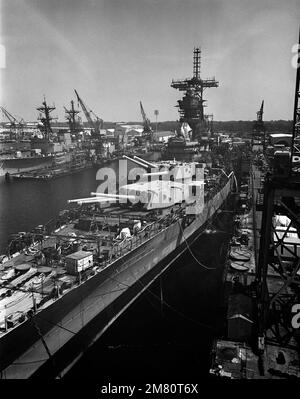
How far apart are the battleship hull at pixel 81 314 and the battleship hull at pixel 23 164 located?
135 ft

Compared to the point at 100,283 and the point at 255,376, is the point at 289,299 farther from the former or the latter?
the point at 100,283

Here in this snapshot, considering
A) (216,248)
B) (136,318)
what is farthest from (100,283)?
(216,248)

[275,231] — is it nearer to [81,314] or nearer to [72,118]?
[81,314]

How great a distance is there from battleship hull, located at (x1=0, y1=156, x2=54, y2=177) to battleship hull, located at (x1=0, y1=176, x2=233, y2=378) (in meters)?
41.1

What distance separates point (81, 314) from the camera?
12.9 metres

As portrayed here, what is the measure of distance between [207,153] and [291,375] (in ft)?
101

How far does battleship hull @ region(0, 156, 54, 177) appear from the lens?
173ft

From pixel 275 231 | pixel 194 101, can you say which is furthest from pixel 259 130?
pixel 275 231

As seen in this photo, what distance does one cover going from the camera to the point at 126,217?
19938mm

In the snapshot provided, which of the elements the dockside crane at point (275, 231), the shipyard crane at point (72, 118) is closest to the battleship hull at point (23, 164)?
the shipyard crane at point (72, 118)

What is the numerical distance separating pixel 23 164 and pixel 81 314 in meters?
47.2

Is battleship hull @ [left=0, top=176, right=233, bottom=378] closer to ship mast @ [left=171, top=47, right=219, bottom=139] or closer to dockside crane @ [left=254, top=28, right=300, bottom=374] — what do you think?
dockside crane @ [left=254, top=28, right=300, bottom=374]

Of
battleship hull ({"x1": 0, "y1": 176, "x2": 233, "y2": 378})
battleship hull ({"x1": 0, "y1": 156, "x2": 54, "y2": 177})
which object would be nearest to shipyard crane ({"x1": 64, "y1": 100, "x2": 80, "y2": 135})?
battleship hull ({"x1": 0, "y1": 156, "x2": 54, "y2": 177})
